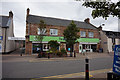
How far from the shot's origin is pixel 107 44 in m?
28.0

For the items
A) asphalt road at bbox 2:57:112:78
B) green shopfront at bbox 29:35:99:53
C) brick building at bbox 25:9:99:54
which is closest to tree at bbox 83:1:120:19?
asphalt road at bbox 2:57:112:78

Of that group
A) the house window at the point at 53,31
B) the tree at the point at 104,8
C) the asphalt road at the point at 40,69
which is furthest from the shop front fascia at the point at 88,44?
the tree at the point at 104,8

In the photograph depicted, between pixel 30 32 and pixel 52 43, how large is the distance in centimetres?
751

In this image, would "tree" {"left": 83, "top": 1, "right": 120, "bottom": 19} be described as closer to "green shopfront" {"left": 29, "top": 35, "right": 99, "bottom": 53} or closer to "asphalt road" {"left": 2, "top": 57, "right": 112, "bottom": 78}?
"asphalt road" {"left": 2, "top": 57, "right": 112, "bottom": 78}

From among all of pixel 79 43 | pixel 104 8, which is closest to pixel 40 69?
pixel 104 8

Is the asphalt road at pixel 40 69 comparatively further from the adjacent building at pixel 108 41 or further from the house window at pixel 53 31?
the adjacent building at pixel 108 41

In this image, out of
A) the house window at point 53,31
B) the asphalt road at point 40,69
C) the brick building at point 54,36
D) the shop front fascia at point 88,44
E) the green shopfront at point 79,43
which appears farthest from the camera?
the shop front fascia at point 88,44

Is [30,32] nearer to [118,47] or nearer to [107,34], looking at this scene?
[118,47]

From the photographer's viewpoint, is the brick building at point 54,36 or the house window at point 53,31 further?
the house window at point 53,31

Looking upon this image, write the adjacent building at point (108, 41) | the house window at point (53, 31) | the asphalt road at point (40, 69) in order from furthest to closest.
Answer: the adjacent building at point (108, 41)
the house window at point (53, 31)
the asphalt road at point (40, 69)

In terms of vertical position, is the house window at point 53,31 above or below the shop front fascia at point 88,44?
above

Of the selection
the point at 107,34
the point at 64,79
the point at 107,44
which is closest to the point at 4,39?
the point at 64,79

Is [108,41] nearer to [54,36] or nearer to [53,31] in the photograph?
[54,36]

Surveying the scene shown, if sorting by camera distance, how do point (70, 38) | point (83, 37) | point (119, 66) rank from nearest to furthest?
point (119, 66)
point (70, 38)
point (83, 37)
